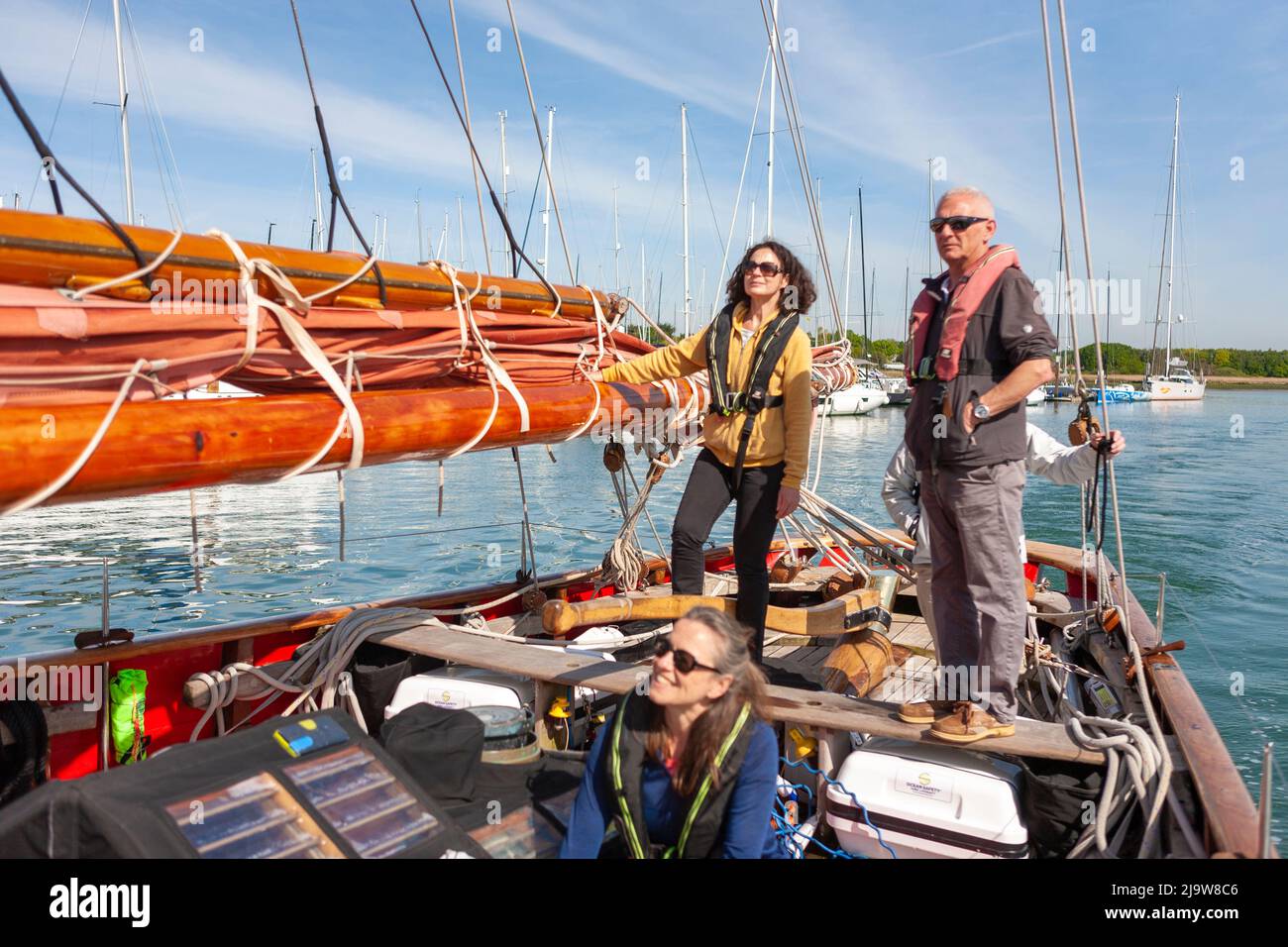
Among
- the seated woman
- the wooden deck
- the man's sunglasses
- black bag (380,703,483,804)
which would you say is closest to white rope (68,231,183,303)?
black bag (380,703,483,804)

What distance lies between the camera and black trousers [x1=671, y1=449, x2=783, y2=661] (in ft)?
11.6

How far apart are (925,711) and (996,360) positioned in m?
1.01

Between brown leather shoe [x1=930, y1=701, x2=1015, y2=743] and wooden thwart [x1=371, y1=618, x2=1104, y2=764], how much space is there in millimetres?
24

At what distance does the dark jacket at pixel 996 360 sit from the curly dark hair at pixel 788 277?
0.94 m

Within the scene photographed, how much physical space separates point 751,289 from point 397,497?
45.3 feet

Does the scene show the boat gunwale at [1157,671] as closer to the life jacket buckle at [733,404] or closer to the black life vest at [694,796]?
the black life vest at [694,796]

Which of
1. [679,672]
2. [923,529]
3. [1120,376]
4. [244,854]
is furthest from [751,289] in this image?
[1120,376]

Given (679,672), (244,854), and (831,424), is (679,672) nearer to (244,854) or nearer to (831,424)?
(244,854)

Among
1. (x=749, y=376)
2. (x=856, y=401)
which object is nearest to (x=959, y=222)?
(x=749, y=376)

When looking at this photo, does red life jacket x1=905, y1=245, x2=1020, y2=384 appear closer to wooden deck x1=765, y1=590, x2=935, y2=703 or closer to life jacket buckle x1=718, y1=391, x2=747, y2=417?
life jacket buckle x1=718, y1=391, x2=747, y2=417

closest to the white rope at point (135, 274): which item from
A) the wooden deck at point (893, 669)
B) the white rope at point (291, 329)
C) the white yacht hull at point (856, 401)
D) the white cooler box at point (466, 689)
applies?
the white rope at point (291, 329)

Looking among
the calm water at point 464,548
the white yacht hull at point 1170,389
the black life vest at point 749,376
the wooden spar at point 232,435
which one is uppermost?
the white yacht hull at point 1170,389

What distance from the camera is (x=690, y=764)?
2.38 m

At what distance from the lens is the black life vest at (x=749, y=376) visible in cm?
352
